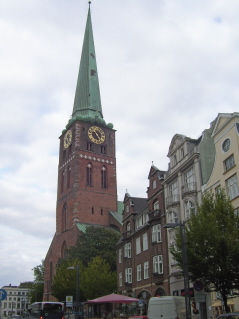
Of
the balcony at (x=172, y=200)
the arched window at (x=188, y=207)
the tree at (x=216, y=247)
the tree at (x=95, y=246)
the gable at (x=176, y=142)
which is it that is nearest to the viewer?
the tree at (x=216, y=247)

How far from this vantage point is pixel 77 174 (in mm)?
75562

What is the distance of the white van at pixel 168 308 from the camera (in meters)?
23.5

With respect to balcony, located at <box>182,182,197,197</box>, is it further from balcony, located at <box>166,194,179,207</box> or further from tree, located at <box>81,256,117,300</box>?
tree, located at <box>81,256,117,300</box>

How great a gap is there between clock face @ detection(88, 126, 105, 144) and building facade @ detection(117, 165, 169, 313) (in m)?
33.0

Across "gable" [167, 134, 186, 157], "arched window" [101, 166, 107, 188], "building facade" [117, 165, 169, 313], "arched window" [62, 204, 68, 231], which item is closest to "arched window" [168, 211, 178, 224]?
"building facade" [117, 165, 169, 313]

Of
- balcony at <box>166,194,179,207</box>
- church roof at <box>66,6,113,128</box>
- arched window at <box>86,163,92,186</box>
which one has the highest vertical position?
church roof at <box>66,6,113,128</box>

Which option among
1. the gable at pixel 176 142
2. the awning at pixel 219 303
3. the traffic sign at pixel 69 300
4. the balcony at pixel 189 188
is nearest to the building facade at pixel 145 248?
the gable at pixel 176 142

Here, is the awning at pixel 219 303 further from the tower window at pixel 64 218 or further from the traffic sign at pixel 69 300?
the tower window at pixel 64 218

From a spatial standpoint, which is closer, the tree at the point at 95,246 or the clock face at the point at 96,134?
the tree at the point at 95,246

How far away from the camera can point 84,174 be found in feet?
251

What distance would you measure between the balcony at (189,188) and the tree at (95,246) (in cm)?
2687

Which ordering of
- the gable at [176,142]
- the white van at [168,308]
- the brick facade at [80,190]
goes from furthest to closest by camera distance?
the brick facade at [80,190], the gable at [176,142], the white van at [168,308]

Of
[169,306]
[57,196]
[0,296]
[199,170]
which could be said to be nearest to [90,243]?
[57,196]

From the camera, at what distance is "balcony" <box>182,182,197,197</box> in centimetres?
3322
